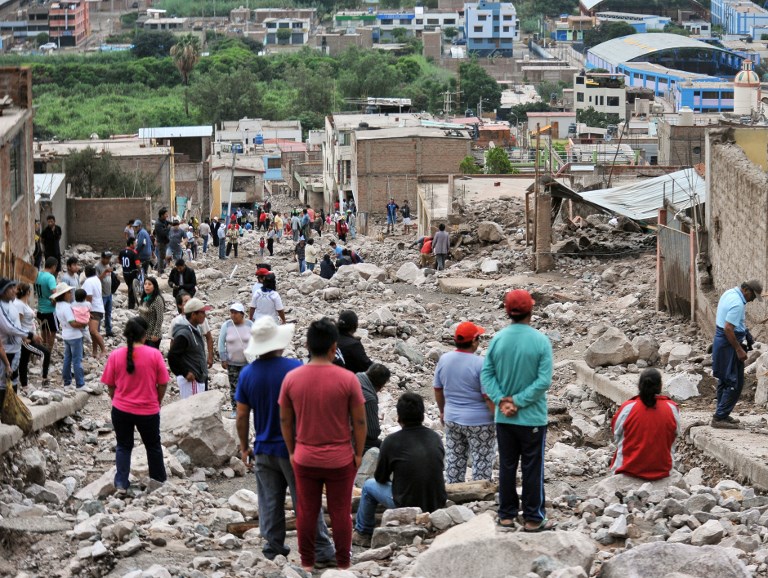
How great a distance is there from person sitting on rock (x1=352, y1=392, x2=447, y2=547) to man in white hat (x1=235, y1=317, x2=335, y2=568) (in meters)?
0.60

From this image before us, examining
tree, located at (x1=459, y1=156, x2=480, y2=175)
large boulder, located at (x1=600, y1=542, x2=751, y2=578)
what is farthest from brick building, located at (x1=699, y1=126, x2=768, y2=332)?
tree, located at (x1=459, y1=156, x2=480, y2=175)

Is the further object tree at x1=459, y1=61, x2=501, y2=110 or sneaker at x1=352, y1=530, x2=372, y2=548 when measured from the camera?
tree at x1=459, y1=61, x2=501, y2=110

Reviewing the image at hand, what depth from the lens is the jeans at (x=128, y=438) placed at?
28.3ft

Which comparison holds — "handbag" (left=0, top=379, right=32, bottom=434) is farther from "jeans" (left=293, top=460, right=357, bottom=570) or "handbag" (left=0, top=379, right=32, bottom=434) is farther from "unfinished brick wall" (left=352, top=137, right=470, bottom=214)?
"unfinished brick wall" (left=352, top=137, right=470, bottom=214)

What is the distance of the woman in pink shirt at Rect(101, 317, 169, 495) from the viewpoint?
8.62 metres

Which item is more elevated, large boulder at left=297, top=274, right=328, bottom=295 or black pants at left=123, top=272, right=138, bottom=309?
black pants at left=123, top=272, right=138, bottom=309

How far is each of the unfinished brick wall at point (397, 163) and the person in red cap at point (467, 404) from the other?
3953 centimetres

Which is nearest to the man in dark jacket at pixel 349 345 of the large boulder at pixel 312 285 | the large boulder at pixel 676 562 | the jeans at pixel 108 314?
the large boulder at pixel 676 562

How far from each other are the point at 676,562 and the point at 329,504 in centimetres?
166

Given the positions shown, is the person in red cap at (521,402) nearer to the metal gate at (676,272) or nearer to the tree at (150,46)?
the metal gate at (676,272)

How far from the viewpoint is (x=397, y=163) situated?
48.1 metres

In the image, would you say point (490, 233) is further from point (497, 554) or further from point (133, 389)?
point (497, 554)

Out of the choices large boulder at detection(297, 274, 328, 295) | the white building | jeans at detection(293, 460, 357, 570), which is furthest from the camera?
the white building

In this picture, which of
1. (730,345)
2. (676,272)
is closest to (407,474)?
(730,345)
